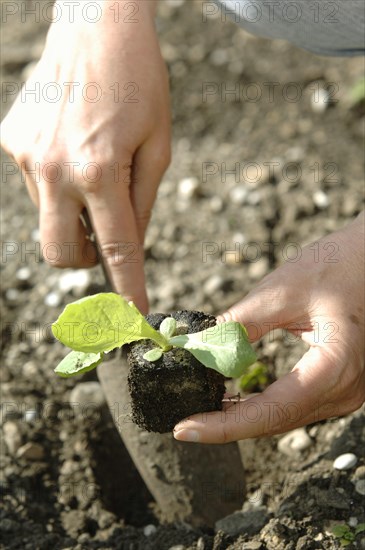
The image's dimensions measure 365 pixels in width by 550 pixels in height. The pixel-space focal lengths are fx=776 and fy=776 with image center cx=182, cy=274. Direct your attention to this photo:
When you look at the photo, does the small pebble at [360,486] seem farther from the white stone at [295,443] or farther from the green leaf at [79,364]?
the green leaf at [79,364]

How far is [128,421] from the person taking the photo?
197 centimetres

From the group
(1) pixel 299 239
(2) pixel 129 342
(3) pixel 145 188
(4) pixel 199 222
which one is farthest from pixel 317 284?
(4) pixel 199 222

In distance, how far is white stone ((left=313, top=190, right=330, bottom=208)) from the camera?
2883mm

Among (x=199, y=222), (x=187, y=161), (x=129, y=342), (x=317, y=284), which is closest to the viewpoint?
(x=129, y=342)

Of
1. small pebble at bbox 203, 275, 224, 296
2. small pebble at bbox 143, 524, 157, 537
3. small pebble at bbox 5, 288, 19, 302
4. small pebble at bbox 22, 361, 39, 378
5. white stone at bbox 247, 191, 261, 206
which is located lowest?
small pebble at bbox 143, 524, 157, 537

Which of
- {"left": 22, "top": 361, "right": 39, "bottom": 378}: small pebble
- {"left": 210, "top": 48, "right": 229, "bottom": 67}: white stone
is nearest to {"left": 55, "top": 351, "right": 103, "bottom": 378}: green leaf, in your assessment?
{"left": 22, "top": 361, "right": 39, "bottom": 378}: small pebble

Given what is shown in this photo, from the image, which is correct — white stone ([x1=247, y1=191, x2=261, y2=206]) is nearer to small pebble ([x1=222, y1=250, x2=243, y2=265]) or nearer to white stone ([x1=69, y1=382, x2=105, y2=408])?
small pebble ([x1=222, y1=250, x2=243, y2=265])

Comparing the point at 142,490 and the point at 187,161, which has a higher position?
the point at 187,161

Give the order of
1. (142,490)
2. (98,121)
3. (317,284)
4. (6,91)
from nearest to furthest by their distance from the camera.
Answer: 1. (317,284)
2. (98,121)
3. (142,490)
4. (6,91)

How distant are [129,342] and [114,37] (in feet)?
2.79

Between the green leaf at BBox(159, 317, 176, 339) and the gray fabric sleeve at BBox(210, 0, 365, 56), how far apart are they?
1008 millimetres

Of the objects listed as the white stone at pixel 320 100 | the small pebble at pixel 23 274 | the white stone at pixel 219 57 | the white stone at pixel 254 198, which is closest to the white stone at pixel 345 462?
the white stone at pixel 254 198

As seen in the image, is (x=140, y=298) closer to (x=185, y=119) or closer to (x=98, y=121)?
(x=98, y=121)

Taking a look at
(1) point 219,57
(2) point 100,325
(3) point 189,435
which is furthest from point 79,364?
(1) point 219,57
